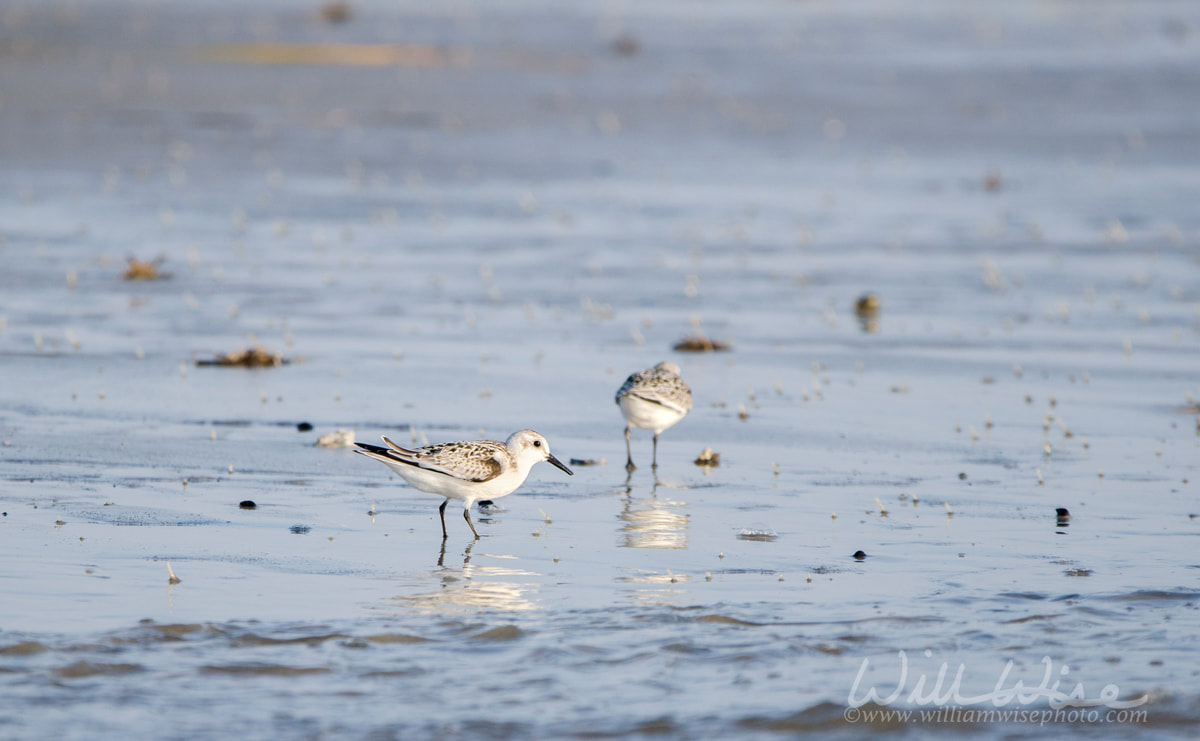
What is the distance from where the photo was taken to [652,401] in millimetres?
13344

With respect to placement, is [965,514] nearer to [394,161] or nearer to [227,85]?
[394,161]

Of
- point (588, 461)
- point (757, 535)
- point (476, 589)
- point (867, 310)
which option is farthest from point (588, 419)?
point (867, 310)

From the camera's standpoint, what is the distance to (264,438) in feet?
44.8

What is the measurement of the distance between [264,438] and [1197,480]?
25.1 ft

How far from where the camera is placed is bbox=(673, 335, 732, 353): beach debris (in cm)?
1789

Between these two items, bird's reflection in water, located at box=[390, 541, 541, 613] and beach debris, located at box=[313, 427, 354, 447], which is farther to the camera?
beach debris, located at box=[313, 427, 354, 447]

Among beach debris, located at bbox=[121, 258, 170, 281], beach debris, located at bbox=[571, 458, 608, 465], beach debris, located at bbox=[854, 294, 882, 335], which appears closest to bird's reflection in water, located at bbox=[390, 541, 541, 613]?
beach debris, located at bbox=[571, 458, 608, 465]

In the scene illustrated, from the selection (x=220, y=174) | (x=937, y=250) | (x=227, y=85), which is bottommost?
(x=937, y=250)

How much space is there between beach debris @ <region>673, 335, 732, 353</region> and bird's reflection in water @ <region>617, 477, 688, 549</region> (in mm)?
5350

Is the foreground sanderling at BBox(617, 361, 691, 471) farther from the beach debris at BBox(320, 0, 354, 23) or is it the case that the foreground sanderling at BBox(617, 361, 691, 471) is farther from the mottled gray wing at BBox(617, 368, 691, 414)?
the beach debris at BBox(320, 0, 354, 23)

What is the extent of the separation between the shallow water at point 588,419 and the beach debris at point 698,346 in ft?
0.70

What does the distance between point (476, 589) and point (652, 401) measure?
12.3 feet

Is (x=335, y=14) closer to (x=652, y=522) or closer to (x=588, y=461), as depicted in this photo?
(x=588, y=461)

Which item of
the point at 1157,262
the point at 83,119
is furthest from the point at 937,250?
the point at 83,119
